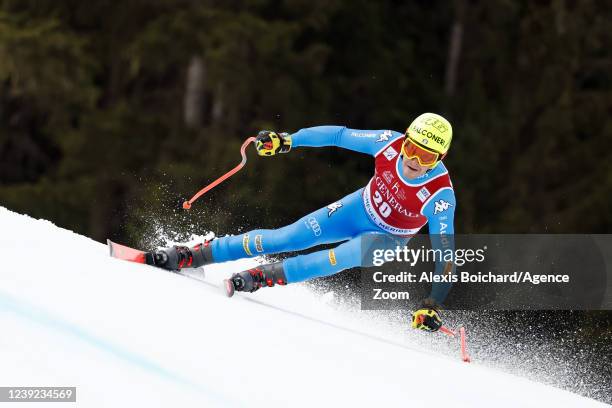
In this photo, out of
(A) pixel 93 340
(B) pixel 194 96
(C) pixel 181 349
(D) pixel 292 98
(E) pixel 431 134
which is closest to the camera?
(A) pixel 93 340

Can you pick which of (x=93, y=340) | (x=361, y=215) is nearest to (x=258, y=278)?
(x=361, y=215)

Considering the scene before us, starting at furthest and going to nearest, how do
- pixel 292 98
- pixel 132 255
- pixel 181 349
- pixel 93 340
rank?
pixel 292 98
pixel 132 255
pixel 181 349
pixel 93 340

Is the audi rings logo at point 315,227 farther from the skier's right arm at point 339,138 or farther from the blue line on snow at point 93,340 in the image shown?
the blue line on snow at point 93,340

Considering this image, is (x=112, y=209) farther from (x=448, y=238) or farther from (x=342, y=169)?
(x=448, y=238)

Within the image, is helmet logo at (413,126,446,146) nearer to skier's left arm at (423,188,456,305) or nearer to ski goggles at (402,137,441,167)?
ski goggles at (402,137,441,167)

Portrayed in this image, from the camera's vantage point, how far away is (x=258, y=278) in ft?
20.7

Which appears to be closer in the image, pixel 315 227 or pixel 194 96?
pixel 315 227

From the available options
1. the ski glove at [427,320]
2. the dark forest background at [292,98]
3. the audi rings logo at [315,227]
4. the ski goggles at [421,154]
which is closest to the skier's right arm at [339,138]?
the ski goggles at [421,154]

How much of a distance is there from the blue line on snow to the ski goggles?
6.91 feet

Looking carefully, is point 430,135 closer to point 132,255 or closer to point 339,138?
point 339,138

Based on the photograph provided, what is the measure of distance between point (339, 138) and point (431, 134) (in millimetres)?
666

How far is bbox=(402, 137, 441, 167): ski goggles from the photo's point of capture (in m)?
6.09

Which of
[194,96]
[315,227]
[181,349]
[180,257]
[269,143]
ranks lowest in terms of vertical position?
[181,349]

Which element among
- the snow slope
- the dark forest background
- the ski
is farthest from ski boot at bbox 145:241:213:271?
the dark forest background
